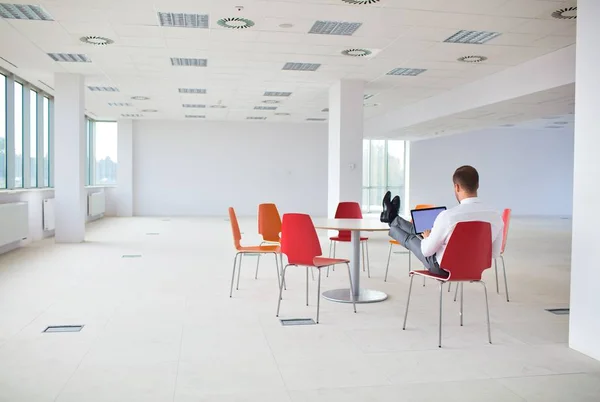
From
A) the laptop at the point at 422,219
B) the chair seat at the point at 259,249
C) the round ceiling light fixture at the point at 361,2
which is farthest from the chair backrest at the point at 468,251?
the round ceiling light fixture at the point at 361,2

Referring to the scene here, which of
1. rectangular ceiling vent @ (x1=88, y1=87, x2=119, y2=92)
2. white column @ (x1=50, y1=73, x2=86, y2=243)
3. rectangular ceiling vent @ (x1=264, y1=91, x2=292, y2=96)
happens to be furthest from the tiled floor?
rectangular ceiling vent @ (x1=264, y1=91, x2=292, y2=96)

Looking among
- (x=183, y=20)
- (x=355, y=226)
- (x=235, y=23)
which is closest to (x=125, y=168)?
(x=183, y=20)

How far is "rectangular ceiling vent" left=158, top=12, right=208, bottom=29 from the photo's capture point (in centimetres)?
686

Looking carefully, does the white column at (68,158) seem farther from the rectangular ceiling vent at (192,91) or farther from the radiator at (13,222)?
the rectangular ceiling vent at (192,91)

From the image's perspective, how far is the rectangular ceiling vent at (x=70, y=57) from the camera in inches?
353

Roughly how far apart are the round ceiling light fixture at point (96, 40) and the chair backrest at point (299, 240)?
4.59 meters

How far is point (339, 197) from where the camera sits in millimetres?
11055

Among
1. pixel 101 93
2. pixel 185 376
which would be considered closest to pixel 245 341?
pixel 185 376

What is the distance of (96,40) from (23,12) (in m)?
1.30

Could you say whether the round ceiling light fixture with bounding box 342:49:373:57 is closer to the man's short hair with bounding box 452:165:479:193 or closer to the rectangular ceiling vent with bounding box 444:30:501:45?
the rectangular ceiling vent with bounding box 444:30:501:45

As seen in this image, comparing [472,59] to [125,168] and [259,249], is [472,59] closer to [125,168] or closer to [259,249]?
[259,249]

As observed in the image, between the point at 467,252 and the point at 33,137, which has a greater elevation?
the point at 33,137

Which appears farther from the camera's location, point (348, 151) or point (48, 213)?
point (48, 213)

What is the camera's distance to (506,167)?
2027 centimetres
